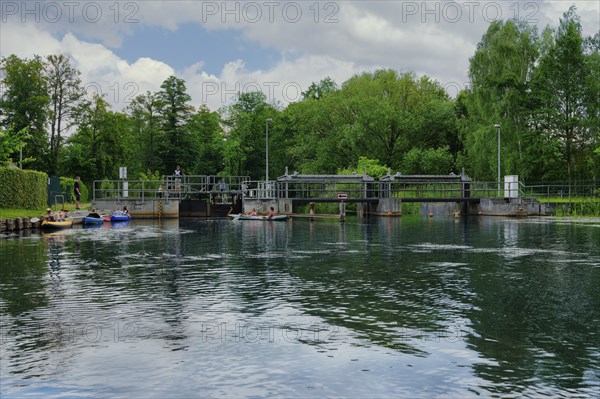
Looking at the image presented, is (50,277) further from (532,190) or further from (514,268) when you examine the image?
(532,190)

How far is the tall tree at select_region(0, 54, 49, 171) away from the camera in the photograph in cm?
7381

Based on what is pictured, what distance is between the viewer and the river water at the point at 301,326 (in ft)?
28.8

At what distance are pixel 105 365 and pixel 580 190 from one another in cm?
6000

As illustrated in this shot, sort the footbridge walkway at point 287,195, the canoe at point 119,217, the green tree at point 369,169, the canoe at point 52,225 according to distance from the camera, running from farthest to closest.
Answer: the green tree at point 369,169 → the footbridge walkway at point 287,195 → the canoe at point 119,217 → the canoe at point 52,225

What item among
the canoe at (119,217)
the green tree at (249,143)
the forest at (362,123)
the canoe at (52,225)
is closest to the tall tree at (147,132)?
the forest at (362,123)

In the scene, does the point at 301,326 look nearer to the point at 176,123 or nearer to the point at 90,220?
the point at 90,220

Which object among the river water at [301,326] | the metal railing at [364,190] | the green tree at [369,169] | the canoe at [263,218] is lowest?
the river water at [301,326]

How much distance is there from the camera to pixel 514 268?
66.9 feet

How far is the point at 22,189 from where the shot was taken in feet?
153

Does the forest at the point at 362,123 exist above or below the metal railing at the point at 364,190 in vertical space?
above

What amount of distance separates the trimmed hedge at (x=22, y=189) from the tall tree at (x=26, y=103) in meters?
26.1

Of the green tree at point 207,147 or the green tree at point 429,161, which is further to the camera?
the green tree at point 207,147

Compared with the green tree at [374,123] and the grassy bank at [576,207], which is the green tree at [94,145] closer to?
the green tree at [374,123]

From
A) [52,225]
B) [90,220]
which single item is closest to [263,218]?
[90,220]
